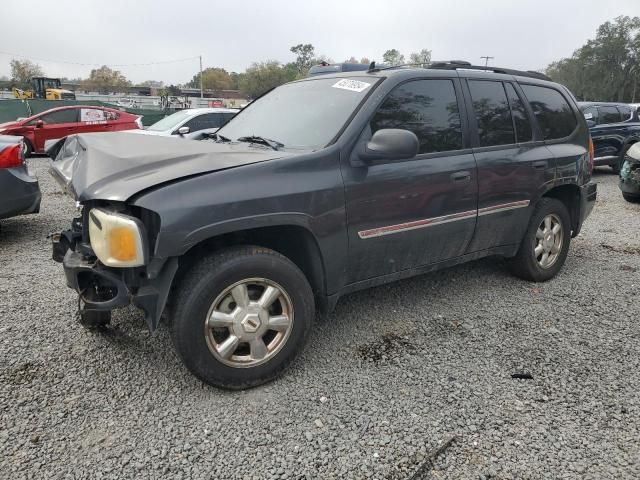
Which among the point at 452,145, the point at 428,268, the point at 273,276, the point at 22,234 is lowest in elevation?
the point at 22,234

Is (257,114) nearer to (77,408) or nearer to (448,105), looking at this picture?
(448,105)

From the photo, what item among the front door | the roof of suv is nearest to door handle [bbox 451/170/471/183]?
the front door

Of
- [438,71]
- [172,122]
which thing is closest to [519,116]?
[438,71]

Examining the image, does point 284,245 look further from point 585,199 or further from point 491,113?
point 585,199

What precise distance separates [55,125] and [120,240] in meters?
13.4

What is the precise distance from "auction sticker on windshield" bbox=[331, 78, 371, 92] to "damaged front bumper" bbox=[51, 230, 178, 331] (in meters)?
1.65

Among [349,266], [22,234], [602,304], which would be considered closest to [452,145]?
[349,266]

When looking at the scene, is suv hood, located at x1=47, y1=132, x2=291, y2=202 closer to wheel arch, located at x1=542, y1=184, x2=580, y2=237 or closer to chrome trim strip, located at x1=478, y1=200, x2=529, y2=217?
chrome trim strip, located at x1=478, y1=200, x2=529, y2=217

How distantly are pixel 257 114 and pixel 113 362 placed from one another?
6.83ft

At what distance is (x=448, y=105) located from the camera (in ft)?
11.0

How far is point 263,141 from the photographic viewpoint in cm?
312

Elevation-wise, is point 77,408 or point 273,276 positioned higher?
point 273,276

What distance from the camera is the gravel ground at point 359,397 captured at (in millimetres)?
2111

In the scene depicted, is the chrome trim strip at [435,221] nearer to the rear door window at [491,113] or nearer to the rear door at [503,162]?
the rear door at [503,162]
